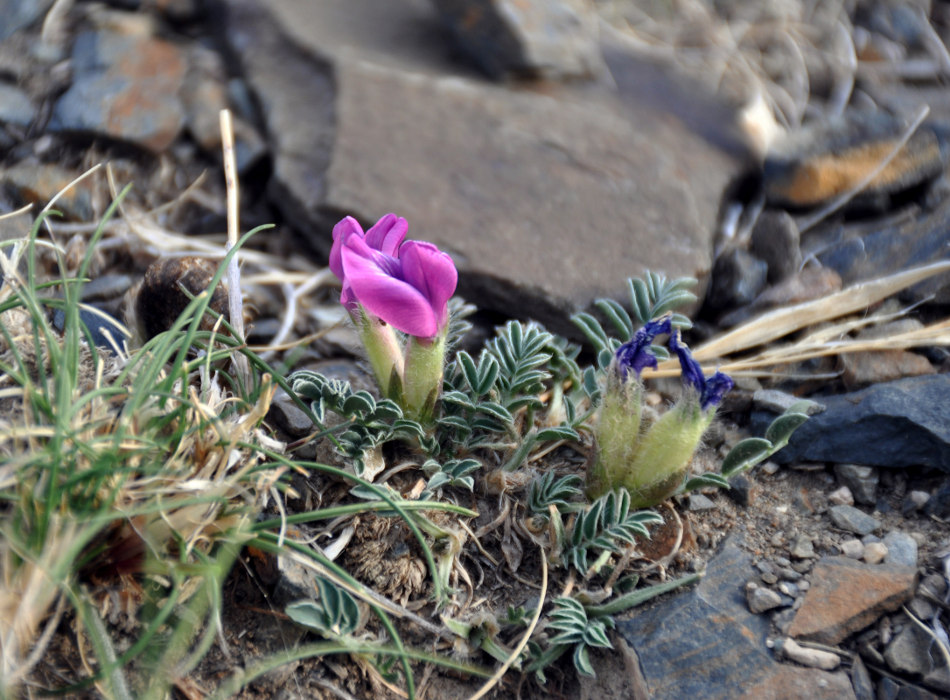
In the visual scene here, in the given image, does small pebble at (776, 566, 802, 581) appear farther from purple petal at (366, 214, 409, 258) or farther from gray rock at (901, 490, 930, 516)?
purple petal at (366, 214, 409, 258)

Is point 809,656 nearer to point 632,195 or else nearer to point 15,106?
point 632,195

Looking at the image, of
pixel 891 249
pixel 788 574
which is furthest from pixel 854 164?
pixel 788 574

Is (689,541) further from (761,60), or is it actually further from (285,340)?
(761,60)

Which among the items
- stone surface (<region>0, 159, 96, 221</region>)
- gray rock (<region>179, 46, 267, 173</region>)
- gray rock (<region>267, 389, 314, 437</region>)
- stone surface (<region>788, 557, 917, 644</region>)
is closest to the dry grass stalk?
stone surface (<region>788, 557, 917, 644</region>)

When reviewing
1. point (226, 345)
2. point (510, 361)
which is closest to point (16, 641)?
point (226, 345)

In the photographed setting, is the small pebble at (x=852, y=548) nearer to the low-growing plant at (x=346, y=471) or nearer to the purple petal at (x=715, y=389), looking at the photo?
the low-growing plant at (x=346, y=471)

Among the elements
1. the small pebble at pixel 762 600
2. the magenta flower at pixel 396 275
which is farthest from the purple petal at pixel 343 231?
the small pebble at pixel 762 600
